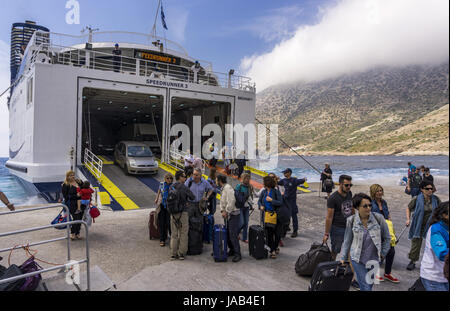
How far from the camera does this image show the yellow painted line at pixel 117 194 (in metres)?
9.86

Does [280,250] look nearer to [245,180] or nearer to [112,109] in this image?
[245,180]

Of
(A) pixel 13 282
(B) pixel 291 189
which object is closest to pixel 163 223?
(A) pixel 13 282

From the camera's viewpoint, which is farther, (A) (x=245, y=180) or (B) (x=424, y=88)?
(B) (x=424, y=88)

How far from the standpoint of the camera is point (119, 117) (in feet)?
90.2

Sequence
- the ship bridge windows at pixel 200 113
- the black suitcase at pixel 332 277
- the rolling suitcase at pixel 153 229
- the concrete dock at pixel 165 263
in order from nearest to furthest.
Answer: the black suitcase at pixel 332 277
the concrete dock at pixel 165 263
the rolling suitcase at pixel 153 229
the ship bridge windows at pixel 200 113

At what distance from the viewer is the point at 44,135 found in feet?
40.0

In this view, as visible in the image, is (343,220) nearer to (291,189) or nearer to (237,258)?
(237,258)

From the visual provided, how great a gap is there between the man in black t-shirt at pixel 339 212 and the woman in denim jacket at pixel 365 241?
0.87 m

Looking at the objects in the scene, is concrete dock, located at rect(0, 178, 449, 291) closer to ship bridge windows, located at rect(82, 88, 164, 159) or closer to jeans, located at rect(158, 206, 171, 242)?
jeans, located at rect(158, 206, 171, 242)

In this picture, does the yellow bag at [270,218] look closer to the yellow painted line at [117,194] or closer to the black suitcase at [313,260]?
the black suitcase at [313,260]

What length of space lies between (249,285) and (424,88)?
13089 cm

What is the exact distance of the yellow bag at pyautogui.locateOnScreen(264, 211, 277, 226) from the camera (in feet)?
17.4

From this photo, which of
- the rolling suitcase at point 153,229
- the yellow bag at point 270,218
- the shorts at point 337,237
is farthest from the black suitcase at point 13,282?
the shorts at point 337,237
